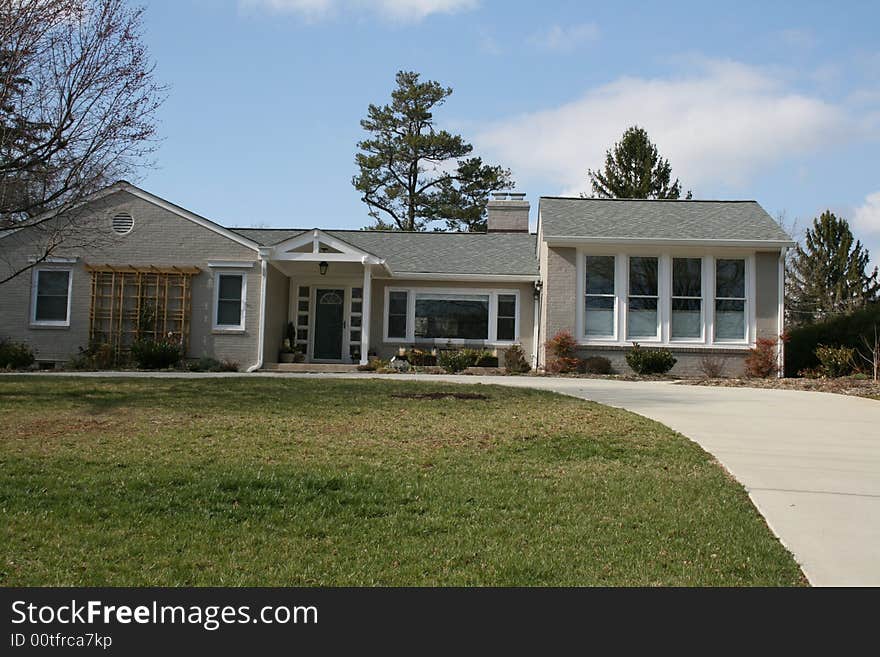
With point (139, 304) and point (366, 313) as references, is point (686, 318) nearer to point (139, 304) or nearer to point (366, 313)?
point (366, 313)

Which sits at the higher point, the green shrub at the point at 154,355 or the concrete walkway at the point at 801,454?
the green shrub at the point at 154,355

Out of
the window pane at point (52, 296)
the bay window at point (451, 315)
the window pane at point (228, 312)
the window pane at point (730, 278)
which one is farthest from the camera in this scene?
the bay window at point (451, 315)

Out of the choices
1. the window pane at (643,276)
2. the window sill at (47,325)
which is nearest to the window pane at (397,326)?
the window pane at (643,276)

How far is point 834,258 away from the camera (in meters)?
37.7

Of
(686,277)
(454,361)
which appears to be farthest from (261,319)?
(686,277)

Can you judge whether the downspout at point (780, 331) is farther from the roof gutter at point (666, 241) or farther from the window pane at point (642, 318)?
the window pane at point (642, 318)

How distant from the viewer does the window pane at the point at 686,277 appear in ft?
66.2

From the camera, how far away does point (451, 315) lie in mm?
22562

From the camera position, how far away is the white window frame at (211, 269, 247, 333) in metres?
20.3

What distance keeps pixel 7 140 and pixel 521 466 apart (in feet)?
29.5

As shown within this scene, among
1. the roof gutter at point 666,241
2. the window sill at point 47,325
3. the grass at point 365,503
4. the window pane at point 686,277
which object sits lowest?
the grass at point 365,503

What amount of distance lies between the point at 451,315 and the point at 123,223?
916 cm

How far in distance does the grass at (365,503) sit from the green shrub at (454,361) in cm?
999
